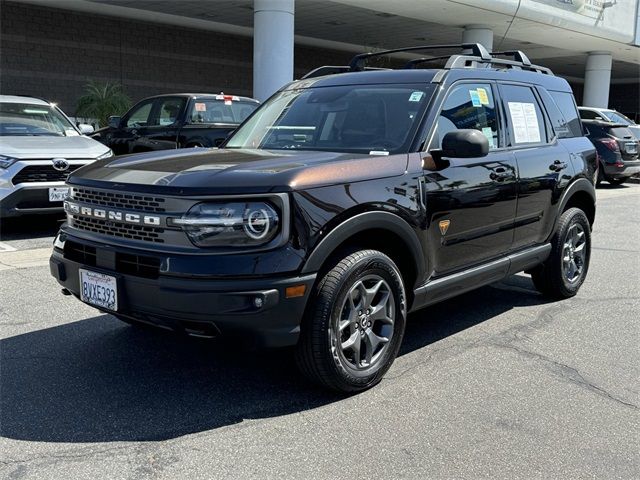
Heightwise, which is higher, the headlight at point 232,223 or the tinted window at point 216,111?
the tinted window at point 216,111

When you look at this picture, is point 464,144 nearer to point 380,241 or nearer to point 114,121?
point 380,241

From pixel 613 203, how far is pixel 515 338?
33.1 feet

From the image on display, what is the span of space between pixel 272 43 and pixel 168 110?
5.42 m

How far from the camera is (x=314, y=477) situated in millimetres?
2809

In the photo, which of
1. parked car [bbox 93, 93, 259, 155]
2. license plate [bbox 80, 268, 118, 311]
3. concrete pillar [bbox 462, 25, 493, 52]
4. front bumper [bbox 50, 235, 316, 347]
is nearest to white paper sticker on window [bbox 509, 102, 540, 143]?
front bumper [bbox 50, 235, 316, 347]

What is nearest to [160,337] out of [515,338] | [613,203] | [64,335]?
[64,335]

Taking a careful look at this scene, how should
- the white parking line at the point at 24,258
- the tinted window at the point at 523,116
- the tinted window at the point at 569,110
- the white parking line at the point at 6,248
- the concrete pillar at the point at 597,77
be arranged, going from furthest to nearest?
the concrete pillar at the point at 597,77 → the white parking line at the point at 6,248 → the white parking line at the point at 24,258 → the tinted window at the point at 569,110 → the tinted window at the point at 523,116

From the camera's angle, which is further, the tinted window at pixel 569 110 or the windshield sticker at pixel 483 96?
the tinted window at pixel 569 110

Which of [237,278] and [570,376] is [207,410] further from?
[570,376]

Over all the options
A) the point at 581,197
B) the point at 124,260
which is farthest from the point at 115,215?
the point at 581,197

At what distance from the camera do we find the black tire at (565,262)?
18.2ft

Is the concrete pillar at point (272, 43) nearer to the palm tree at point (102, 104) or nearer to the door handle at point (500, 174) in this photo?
the palm tree at point (102, 104)

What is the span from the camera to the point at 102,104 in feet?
61.0

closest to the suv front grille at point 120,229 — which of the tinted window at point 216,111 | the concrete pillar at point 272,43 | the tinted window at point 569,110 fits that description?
the tinted window at point 569,110
